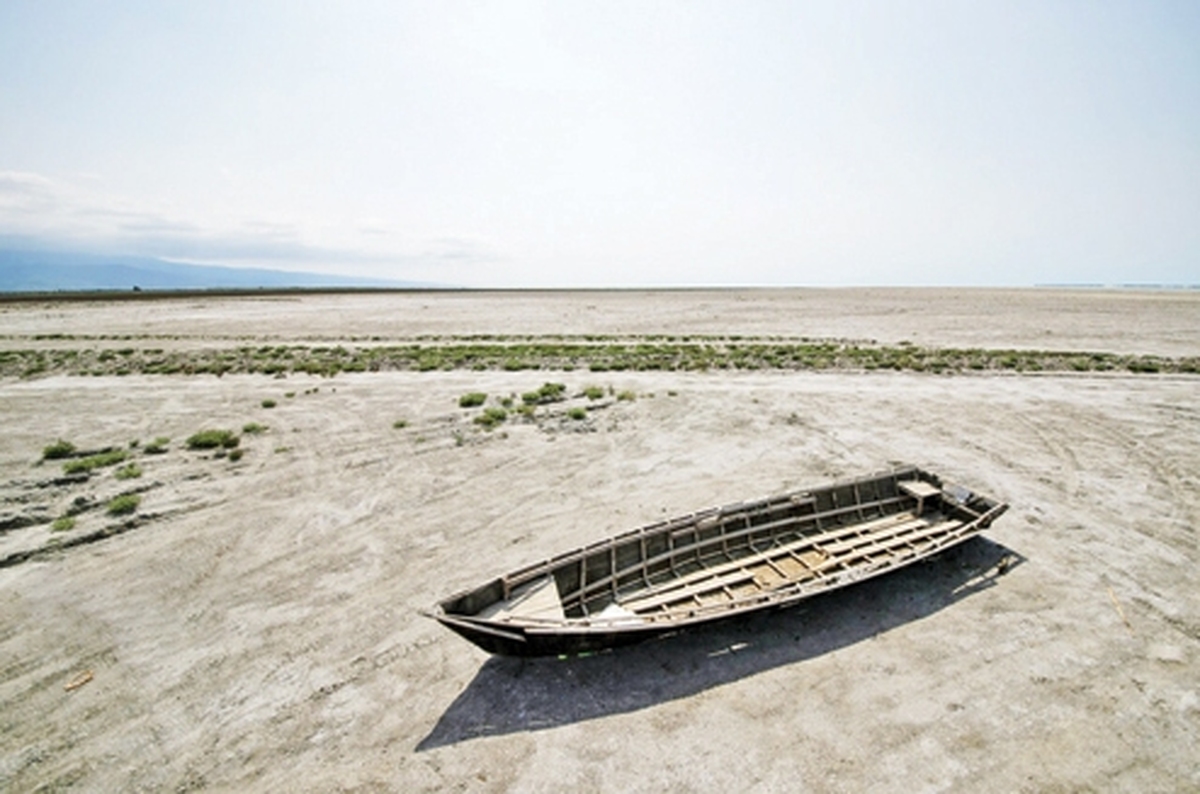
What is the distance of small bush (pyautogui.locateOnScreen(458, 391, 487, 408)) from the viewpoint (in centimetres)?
2483

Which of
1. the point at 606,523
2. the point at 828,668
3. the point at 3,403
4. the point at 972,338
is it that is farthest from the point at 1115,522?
the point at 3,403

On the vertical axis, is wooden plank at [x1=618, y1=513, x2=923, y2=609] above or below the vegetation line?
below

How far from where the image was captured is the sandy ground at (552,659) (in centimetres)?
748

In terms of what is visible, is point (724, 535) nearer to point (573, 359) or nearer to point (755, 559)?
point (755, 559)

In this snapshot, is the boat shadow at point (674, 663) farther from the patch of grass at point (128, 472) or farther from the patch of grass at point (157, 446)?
the patch of grass at point (157, 446)

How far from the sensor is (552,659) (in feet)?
30.0

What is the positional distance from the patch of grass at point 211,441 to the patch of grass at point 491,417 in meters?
8.92

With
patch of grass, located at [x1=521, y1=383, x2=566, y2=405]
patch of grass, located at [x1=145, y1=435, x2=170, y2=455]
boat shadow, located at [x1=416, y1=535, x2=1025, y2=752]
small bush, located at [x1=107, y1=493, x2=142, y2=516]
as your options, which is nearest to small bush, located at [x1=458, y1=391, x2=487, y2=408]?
patch of grass, located at [x1=521, y1=383, x2=566, y2=405]

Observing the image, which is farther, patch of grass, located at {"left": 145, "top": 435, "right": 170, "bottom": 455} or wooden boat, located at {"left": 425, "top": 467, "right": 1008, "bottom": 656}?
patch of grass, located at {"left": 145, "top": 435, "right": 170, "bottom": 455}

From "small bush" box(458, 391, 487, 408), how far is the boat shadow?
16726mm

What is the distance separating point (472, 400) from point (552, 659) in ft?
56.8

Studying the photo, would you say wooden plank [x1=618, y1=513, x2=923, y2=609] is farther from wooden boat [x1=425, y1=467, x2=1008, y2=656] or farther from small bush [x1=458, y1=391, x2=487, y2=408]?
small bush [x1=458, y1=391, x2=487, y2=408]

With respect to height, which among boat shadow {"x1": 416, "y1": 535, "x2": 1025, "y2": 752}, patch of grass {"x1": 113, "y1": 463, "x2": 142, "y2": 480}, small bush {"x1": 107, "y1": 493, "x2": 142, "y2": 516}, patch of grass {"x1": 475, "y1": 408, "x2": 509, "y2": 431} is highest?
patch of grass {"x1": 475, "y1": 408, "x2": 509, "y2": 431}

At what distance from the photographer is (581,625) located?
8.41 m
